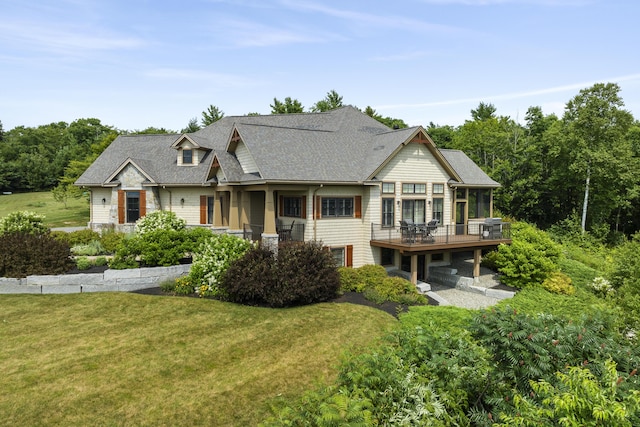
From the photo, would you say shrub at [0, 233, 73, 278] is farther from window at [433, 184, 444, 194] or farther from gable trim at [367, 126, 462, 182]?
window at [433, 184, 444, 194]

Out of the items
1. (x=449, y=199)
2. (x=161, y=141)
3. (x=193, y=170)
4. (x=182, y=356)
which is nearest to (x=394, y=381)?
(x=182, y=356)

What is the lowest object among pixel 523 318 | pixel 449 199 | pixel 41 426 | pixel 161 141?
pixel 41 426

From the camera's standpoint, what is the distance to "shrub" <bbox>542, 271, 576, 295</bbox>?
1935 centimetres

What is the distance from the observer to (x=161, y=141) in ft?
99.7

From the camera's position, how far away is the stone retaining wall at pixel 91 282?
616 inches

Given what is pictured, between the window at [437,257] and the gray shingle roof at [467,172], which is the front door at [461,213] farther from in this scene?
the window at [437,257]

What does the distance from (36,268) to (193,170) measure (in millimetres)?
12262

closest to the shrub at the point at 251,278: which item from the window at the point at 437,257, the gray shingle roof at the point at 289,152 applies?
the gray shingle roof at the point at 289,152

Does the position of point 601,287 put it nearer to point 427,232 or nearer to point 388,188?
point 427,232

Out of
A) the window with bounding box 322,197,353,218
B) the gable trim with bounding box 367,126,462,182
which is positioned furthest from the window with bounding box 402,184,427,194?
the window with bounding box 322,197,353,218

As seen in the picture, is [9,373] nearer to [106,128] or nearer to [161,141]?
[161,141]

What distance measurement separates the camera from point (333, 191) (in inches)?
786

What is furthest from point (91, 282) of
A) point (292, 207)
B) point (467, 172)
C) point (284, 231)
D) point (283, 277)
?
point (467, 172)

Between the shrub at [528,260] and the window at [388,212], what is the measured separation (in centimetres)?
614
